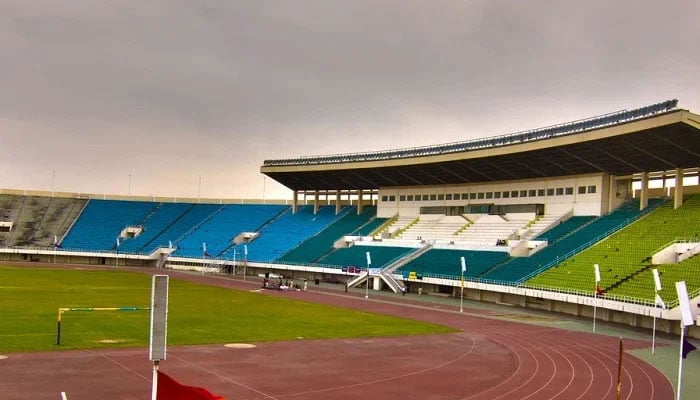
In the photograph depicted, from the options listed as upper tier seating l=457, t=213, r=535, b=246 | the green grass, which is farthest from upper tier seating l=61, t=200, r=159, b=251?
upper tier seating l=457, t=213, r=535, b=246

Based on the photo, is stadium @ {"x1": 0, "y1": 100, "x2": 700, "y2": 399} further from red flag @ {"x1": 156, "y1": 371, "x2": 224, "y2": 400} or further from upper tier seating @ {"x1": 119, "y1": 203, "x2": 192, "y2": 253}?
red flag @ {"x1": 156, "y1": 371, "x2": 224, "y2": 400}

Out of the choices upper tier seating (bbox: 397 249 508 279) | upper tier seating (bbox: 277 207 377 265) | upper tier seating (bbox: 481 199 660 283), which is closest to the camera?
upper tier seating (bbox: 481 199 660 283)

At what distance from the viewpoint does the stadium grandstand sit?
1903 inches

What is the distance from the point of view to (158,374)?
8.56m

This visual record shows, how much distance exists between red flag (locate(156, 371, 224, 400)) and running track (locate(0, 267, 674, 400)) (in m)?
10.7

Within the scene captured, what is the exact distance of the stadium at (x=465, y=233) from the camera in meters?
40.4

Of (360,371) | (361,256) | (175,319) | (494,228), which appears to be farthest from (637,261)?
(361,256)

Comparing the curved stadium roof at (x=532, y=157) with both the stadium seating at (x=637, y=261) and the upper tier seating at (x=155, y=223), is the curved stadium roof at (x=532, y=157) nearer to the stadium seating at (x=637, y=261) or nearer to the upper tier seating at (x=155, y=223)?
the stadium seating at (x=637, y=261)

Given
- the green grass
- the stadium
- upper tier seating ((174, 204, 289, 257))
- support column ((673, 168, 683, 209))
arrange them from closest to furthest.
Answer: the green grass
the stadium
support column ((673, 168, 683, 209))
upper tier seating ((174, 204, 289, 257))

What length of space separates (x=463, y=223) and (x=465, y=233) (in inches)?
145

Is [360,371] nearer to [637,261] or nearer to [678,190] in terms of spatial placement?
[637,261]

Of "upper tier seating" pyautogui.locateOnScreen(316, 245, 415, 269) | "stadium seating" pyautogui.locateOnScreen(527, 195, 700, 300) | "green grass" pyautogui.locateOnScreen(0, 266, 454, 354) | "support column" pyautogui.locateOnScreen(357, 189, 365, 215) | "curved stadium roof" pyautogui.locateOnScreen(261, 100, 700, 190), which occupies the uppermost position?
"curved stadium roof" pyautogui.locateOnScreen(261, 100, 700, 190)

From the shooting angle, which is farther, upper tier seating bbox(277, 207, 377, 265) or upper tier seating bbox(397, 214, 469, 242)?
upper tier seating bbox(277, 207, 377, 265)

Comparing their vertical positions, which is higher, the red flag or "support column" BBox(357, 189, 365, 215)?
"support column" BBox(357, 189, 365, 215)
